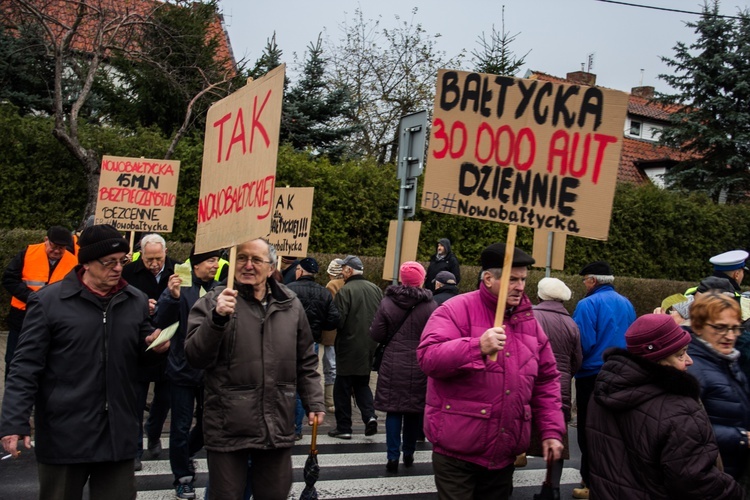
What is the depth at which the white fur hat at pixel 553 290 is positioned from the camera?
21.6ft

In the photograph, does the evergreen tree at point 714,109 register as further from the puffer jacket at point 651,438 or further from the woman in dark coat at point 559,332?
the puffer jacket at point 651,438

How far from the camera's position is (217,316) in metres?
4.12

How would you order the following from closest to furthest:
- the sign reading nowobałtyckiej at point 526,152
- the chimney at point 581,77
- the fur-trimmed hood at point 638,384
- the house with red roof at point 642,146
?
the fur-trimmed hood at point 638,384 < the sign reading nowobałtyckiej at point 526,152 < the house with red roof at point 642,146 < the chimney at point 581,77

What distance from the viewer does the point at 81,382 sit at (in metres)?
4.14

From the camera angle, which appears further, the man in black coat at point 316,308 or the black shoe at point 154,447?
the man in black coat at point 316,308

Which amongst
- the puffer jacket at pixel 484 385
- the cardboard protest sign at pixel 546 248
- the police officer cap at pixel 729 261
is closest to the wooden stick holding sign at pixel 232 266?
the puffer jacket at pixel 484 385

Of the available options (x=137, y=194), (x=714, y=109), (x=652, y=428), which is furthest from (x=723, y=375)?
(x=714, y=109)

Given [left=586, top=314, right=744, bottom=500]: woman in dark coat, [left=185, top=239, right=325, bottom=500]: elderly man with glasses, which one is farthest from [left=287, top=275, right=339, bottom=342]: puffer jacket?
[left=586, top=314, right=744, bottom=500]: woman in dark coat

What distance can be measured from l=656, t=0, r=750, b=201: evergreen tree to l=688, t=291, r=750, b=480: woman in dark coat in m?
23.9

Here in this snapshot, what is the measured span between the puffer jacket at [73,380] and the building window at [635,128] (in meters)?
39.3

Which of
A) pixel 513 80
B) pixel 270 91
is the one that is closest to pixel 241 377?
pixel 270 91

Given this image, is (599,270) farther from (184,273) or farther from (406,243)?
(184,273)

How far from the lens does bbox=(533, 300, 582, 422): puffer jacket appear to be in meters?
6.46

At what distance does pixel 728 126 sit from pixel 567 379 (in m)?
23.6
